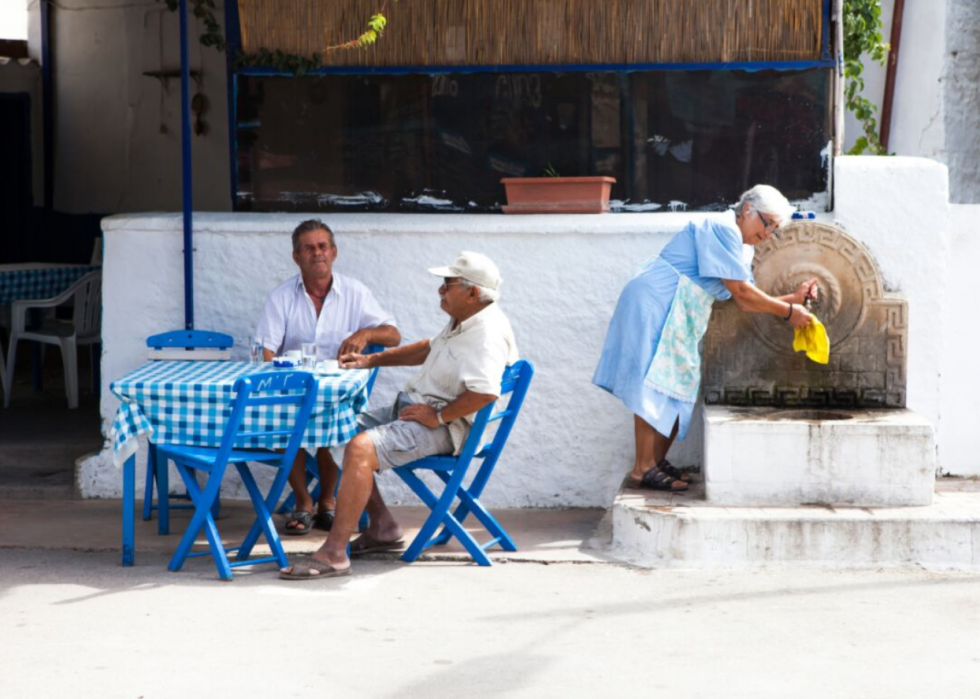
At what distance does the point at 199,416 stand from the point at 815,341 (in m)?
2.77

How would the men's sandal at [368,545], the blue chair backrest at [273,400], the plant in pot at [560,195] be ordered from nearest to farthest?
1. the blue chair backrest at [273,400]
2. the men's sandal at [368,545]
3. the plant in pot at [560,195]

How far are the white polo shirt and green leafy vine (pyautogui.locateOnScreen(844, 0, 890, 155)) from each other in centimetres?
399

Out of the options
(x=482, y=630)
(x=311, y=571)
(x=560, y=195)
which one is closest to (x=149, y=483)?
(x=311, y=571)

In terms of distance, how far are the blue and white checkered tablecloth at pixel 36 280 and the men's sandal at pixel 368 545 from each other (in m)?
4.26

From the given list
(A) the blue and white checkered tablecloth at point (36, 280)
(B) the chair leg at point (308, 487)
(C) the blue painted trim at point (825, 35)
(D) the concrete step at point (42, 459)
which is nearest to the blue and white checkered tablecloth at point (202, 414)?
(B) the chair leg at point (308, 487)

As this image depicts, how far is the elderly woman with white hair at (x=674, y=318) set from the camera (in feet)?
20.9

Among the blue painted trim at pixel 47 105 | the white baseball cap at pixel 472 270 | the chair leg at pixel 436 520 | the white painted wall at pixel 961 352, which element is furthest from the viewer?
the blue painted trim at pixel 47 105

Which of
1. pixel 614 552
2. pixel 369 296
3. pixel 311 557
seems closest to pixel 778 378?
pixel 614 552

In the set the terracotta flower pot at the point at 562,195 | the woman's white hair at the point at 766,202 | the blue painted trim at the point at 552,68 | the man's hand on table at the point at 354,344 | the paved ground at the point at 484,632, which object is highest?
the blue painted trim at the point at 552,68

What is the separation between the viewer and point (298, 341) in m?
6.67

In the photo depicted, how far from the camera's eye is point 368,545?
6.16 metres

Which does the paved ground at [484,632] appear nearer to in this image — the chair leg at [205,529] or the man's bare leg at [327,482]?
the chair leg at [205,529]

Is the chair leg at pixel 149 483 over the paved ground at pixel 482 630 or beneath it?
over

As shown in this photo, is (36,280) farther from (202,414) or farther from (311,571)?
(311,571)
